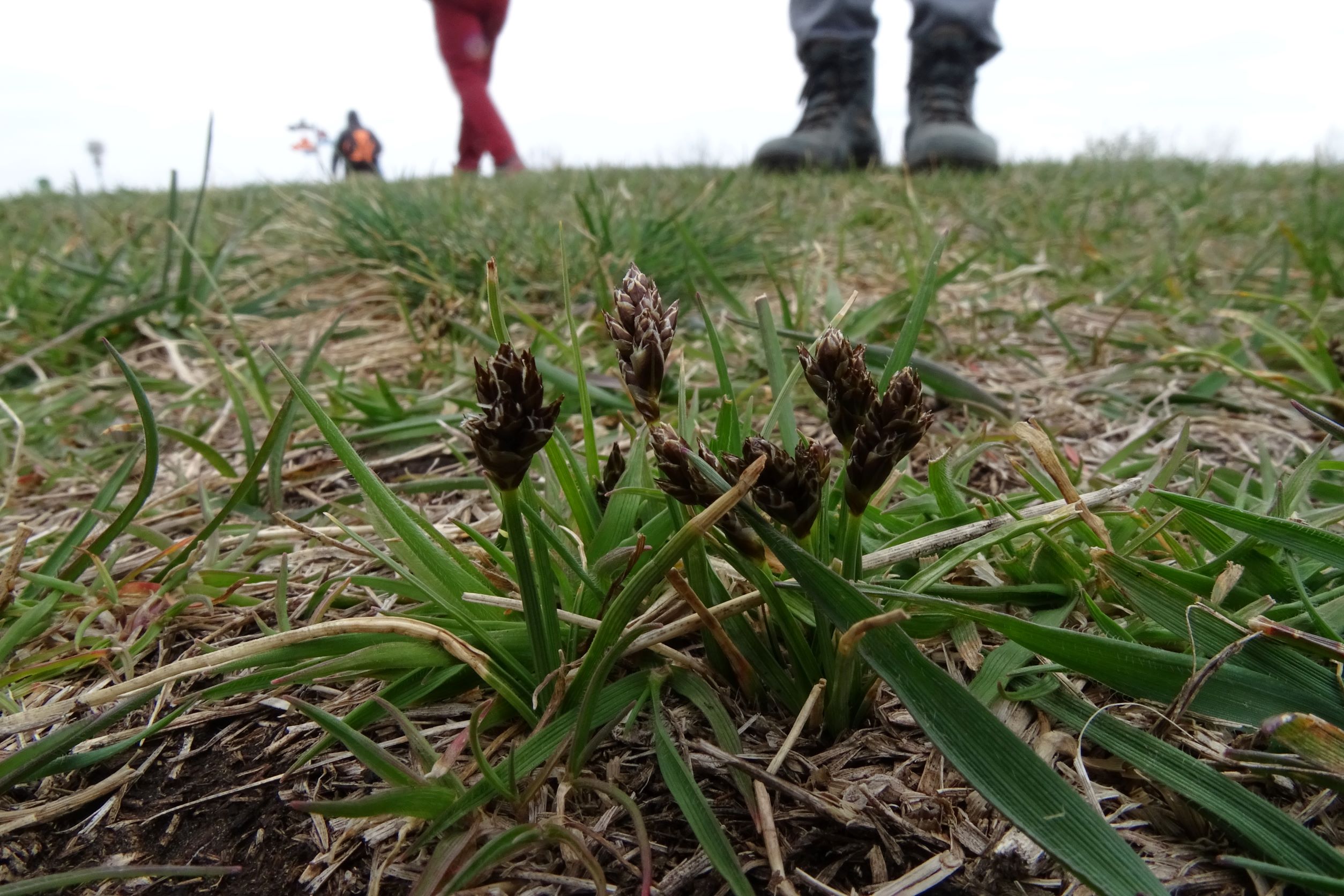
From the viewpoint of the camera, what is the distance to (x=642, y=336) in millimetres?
650

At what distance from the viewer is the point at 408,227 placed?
Result: 2354mm

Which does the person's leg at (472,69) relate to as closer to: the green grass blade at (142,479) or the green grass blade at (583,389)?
the green grass blade at (142,479)

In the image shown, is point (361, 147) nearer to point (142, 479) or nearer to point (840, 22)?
point (840, 22)

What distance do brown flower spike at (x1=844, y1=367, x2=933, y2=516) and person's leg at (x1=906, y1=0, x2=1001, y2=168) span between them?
4120mm

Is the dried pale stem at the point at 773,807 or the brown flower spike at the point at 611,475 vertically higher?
the brown flower spike at the point at 611,475

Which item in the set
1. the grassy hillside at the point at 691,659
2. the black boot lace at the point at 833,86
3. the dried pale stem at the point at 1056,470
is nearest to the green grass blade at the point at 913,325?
the grassy hillside at the point at 691,659

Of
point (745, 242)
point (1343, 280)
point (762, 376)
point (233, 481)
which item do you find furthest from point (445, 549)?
point (1343, 280)

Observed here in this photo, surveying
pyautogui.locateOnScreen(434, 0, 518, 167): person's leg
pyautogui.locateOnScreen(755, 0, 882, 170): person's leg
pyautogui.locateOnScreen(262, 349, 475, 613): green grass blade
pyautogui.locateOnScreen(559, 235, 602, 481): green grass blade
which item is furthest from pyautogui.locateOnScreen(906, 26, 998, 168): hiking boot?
pyautogui.locateOnScreen(262, 349, 475, 613): green grass blade

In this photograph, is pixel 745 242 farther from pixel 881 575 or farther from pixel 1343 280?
pixel 881 575

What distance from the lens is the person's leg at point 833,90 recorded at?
446 centimetres

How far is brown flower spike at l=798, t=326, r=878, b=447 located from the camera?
1.92ft

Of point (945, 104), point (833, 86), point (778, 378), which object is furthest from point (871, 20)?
point (778, 378)

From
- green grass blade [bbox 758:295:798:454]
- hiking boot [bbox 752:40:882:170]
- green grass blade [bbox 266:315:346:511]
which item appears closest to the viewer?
green grass blade [bbox 758:295:798:454]

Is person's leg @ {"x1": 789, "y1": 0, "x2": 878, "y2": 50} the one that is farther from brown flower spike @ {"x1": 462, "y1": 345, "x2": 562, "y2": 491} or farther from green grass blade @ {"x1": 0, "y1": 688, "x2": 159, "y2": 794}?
green grass blade @ {"x1": 0, "y1": 688, "x2": 159, "y2": 794}
